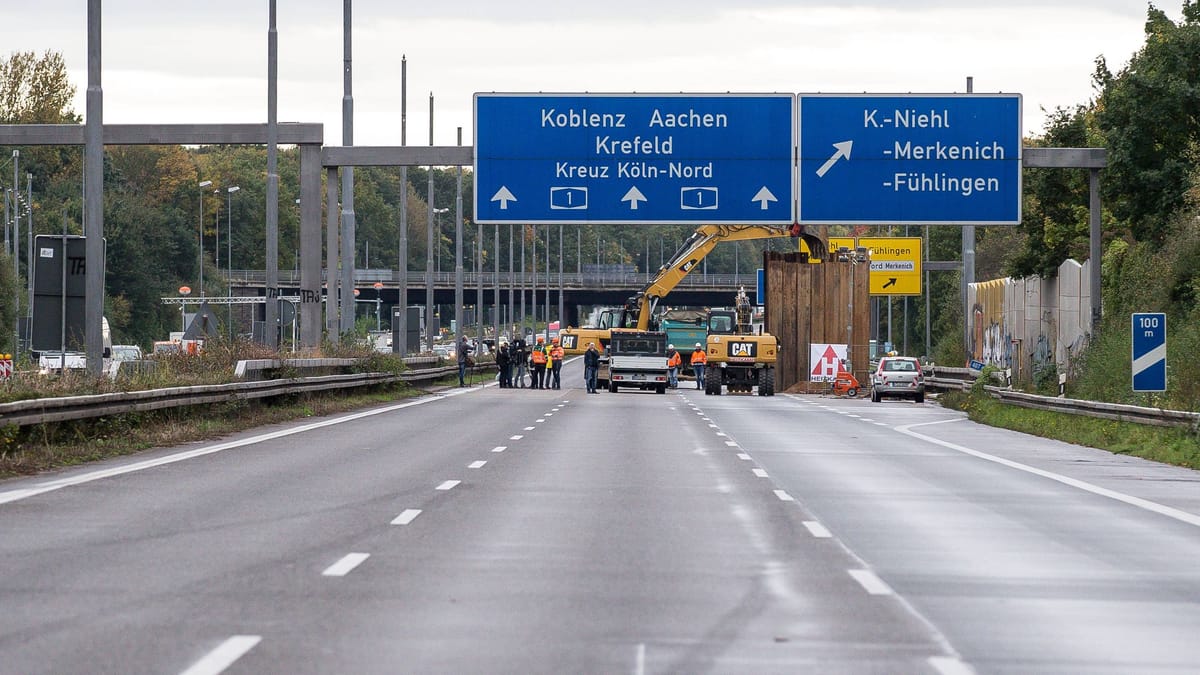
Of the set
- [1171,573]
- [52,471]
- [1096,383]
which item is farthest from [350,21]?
[1171,573]

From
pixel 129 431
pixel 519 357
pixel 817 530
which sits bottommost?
pixel 817 530

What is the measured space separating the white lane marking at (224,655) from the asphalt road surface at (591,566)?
0.02m

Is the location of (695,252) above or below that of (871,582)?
above

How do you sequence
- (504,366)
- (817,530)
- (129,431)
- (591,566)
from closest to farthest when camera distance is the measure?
(591,566)
(817,530)
(129,431)
(504,366)

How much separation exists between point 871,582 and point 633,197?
27393mm

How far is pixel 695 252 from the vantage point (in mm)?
63469

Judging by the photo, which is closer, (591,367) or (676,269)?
(591,367)

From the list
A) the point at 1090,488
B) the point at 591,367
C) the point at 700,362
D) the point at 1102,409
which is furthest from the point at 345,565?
the point at 700,362

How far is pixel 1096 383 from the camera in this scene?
35.8 metres

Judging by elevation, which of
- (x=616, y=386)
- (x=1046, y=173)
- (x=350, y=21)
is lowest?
(x=616, y=386)

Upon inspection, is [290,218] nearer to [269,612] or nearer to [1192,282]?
[1192,282]

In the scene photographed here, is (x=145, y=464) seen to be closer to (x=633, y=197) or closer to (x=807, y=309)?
(x=633, y=197)

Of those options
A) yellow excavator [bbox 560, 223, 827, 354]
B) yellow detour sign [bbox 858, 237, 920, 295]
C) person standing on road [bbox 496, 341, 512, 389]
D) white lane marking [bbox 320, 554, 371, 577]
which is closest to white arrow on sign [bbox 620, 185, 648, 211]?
yellow excavator [bbox 560, 223, 827, 354]

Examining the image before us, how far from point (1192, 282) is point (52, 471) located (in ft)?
81.8
